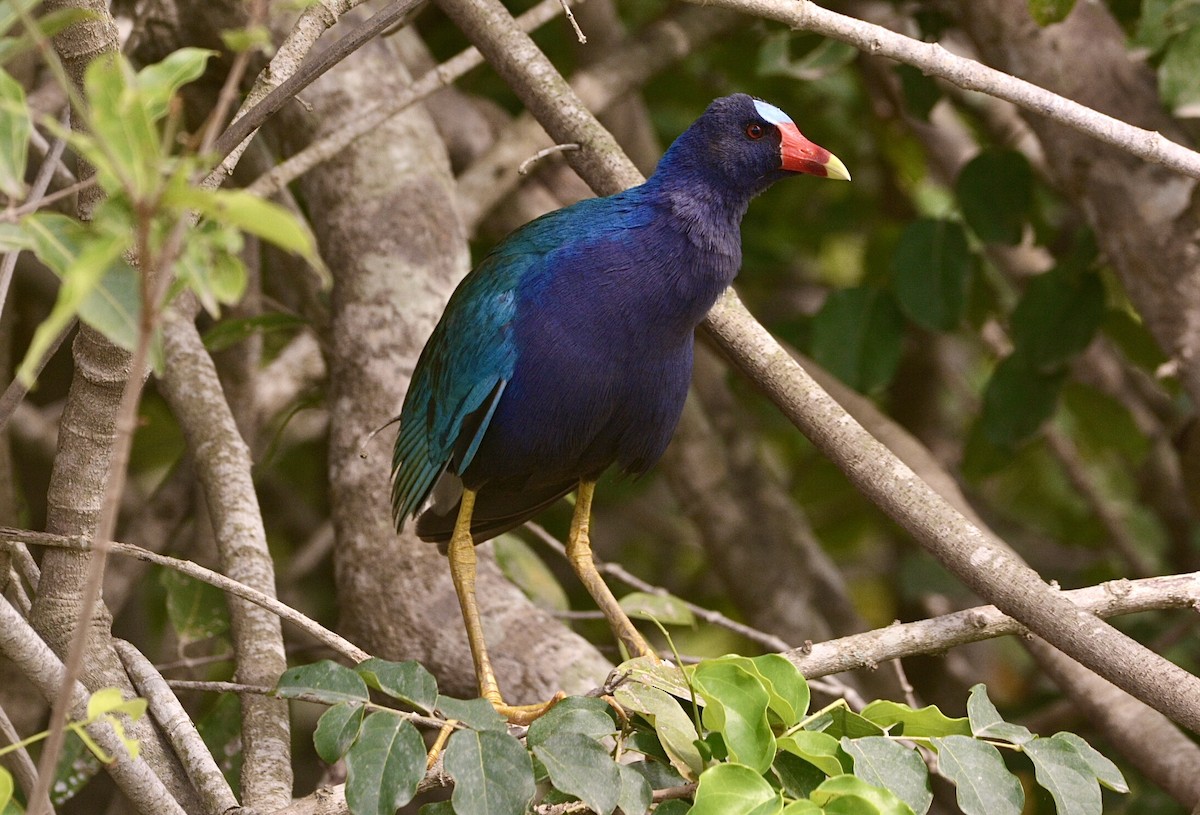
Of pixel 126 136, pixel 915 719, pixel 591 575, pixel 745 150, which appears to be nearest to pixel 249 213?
pixel 126 136

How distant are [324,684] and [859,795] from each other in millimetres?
768

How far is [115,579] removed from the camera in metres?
3.70

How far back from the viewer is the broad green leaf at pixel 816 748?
5.84ft

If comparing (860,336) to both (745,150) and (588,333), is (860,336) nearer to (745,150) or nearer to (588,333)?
(745,150)

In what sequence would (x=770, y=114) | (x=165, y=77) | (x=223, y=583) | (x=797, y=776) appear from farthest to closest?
(x=770, y=114) < (x=223, y=583) < (x=797, y=776) < (x=165, y=77)

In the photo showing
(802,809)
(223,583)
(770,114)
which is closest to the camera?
(802,809)

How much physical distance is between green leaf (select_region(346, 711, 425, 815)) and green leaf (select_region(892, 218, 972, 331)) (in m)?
2.55

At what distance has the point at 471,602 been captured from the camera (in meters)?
2.96

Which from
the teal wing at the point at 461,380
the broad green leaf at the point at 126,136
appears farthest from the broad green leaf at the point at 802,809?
the teal wing at the point at 461,380

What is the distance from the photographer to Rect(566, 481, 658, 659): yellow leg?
2.93m

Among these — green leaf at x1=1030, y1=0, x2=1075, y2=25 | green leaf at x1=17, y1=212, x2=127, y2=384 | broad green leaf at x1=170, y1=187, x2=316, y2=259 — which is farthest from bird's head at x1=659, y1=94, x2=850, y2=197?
broad green leaf at x1=170, y1=187, x2=316, y2=259

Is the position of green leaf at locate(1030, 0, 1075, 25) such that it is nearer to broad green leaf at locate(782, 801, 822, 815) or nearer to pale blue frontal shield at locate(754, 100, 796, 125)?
pale blue frontal shield at locate(754, 100, 796, 125)

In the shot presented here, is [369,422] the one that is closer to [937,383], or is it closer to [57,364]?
[57,364]

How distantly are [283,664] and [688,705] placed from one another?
0.90m
